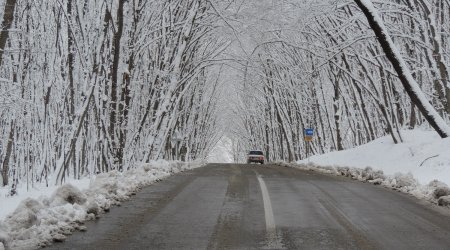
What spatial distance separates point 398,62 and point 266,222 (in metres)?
10.2

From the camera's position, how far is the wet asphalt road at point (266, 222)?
6.24 meters

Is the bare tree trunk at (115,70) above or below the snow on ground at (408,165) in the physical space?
above

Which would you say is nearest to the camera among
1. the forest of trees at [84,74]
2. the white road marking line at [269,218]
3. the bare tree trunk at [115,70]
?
the white road marking line at [269,218]

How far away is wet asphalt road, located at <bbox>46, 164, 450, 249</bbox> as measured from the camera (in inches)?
246

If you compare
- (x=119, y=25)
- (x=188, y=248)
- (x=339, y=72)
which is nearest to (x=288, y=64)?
(x=339, y=72)

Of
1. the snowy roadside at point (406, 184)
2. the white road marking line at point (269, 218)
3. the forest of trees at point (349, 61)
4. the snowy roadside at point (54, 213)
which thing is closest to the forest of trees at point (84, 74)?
the snowy roadside at point (54, 213)

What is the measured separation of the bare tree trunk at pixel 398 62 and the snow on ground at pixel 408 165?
76cm

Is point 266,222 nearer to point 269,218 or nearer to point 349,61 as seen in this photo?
point 269,218

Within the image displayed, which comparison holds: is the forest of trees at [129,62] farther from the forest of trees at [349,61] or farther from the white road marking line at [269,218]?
the white road marking line at [269,218]

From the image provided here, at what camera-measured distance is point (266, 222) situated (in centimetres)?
768

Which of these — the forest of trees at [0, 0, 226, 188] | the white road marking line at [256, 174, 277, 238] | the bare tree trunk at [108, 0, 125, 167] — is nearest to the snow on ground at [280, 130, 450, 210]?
the white road marking line at [256, 174, 277, 238]

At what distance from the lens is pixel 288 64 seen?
3575cm

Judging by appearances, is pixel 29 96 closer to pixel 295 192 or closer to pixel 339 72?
pixel 295 192

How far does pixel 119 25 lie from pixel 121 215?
1004cm
